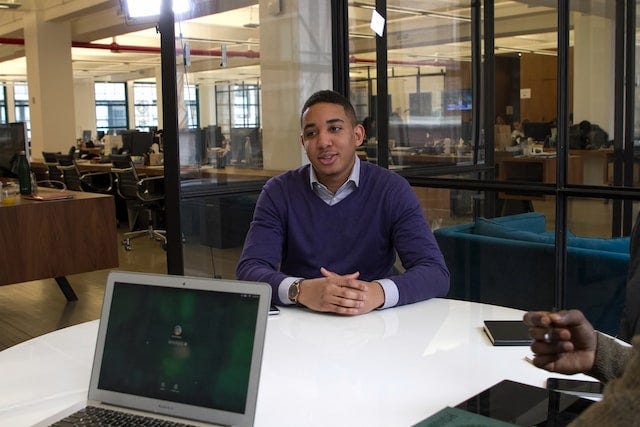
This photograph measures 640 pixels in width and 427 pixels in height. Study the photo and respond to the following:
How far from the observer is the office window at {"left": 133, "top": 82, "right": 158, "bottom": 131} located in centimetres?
2725

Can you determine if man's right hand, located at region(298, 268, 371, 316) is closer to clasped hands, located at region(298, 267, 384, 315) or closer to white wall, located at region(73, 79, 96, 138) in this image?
clasped hands, located at region(298, 267, 384, 315)

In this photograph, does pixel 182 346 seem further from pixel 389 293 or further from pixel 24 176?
pixel 24 176

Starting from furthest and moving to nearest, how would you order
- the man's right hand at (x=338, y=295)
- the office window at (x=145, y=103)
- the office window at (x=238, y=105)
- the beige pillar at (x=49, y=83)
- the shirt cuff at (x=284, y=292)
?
the office window at (x=145, y=103) → the beige pillar at (x=49, y=83) → the office window at (x=238, y=105) → the shirt cuff at (x=284, y=292) → the man's right hand at (x=338, y=295)

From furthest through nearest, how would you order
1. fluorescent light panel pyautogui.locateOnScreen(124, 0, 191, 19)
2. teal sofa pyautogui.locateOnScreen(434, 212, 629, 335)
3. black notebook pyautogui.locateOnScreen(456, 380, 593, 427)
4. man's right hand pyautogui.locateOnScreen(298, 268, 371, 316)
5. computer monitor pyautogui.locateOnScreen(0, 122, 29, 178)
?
computer monitor pyautogui.locateOnScreen(0, 122, 29, 178) < fluorescent light panel pyautogui.locateOnScreen(124, 0, 191, 19) < teal sofa pyautogui.locateOnScreen(434, 212, 629, 335) < man's right hand pyautogui.locateOnScreen(298, 268, 371, 316) < black notebook pyautogui.locateOnScreen(456, 380, 593, 427)

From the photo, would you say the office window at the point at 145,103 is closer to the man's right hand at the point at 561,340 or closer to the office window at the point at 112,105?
the office window at the point at 112,105

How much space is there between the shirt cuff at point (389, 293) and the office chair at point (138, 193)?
5.68 m

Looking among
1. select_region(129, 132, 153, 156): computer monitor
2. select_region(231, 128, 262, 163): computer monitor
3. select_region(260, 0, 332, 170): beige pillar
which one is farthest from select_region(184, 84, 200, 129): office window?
select_region(129, 132, 153, 156): computer monitor

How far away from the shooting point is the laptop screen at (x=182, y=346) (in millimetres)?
1165

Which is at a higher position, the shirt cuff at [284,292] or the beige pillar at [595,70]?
the beige pillar at [595,70]

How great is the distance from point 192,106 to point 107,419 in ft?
9.80

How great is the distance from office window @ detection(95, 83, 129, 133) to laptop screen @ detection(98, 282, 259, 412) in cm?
2659

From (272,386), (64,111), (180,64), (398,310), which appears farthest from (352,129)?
(64,111)

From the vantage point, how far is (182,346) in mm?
1220

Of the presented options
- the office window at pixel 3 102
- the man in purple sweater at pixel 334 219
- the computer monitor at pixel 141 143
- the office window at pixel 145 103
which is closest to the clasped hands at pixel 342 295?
the man in purple sweater at pixel 334 219
